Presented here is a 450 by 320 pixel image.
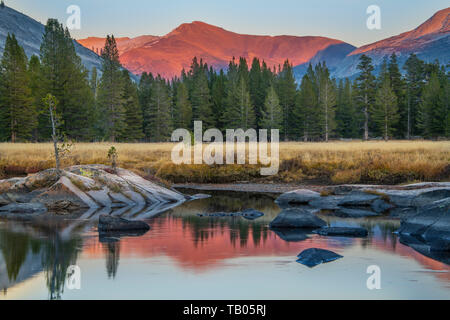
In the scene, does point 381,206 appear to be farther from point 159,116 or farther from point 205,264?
point 159,116

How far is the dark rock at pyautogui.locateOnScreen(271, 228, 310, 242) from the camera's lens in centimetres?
1311

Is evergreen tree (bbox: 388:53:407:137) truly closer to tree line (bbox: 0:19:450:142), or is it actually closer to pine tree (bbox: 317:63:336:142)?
tree line (bbox: 0:19:450:142)

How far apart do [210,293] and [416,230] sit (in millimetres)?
7128

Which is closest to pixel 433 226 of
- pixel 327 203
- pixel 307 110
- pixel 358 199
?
pixel 358 199

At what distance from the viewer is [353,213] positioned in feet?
59.8

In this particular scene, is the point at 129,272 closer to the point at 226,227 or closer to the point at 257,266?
the point at 257,266

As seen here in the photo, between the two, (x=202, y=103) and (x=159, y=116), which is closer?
(x=159, y=116)

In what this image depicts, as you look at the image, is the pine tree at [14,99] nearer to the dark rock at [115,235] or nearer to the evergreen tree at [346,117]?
the dark rock at [115,235]

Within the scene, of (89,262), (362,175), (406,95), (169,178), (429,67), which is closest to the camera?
(89,262)

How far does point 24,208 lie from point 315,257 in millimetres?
11835

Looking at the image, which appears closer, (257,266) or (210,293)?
(210,293)

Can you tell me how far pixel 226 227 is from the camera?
15078mm

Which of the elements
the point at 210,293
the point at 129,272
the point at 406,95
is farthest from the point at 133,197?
the point at 406,95

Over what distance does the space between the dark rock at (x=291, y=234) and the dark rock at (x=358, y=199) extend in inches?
248
